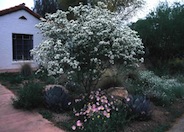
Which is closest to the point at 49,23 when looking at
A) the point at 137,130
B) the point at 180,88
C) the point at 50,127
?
the point at 50,127

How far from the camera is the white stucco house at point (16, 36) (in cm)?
1288

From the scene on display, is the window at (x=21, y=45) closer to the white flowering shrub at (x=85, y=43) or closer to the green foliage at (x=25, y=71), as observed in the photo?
the green foliage at (x=25, y=71)

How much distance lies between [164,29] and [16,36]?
28.1 ft

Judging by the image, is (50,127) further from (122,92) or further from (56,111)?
(122,92)

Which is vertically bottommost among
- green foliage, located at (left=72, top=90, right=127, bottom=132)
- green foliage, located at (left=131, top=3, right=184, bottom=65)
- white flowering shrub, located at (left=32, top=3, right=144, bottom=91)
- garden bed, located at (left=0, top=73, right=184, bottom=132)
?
garden bed, located at (left=0, top=73, right=184, bottom=132)

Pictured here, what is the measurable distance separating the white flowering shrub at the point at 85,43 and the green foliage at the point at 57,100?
734 mm

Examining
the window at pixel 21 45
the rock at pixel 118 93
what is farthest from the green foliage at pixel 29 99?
the window at pixel 21 45

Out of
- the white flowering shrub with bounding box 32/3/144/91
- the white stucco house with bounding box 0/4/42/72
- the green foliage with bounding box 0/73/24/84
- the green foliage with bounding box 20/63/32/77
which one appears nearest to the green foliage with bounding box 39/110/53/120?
the white flowering shrub with bounding box 32/3/144/91

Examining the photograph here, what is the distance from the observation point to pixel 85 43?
568 centimetres

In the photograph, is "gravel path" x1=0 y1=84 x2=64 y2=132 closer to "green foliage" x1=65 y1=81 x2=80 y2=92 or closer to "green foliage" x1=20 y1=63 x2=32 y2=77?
"green foliage" x1=65 y1=81 x2=80 y2=92

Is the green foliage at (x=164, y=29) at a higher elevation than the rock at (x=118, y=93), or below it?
higher

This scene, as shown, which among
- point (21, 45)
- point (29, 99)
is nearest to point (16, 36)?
point (21, 45)

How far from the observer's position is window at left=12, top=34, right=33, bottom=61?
13661 mm

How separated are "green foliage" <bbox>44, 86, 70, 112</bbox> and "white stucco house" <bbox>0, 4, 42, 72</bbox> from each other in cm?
665
